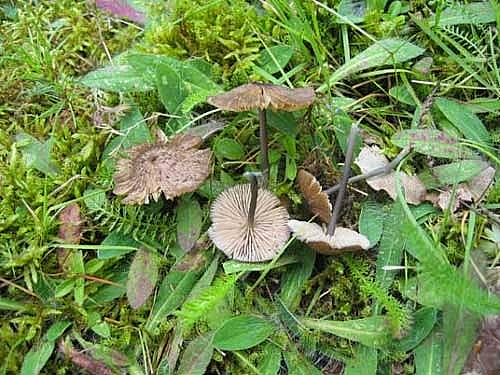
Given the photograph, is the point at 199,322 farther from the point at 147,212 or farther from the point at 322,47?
the point at 322,47

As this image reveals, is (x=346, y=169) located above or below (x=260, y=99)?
below

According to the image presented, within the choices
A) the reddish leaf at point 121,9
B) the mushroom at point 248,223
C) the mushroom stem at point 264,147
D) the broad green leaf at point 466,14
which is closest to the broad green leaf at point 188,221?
the mushroom at point 248,223

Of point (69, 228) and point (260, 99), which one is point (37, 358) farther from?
point (260, 99)

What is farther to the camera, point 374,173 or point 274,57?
point 274,57

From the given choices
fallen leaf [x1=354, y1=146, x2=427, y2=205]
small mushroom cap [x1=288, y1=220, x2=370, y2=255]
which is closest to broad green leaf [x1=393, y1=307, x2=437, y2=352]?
small mushroom cap [x1=288, y1=220, x2=370, y2=255]

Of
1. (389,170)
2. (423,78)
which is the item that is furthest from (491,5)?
(389,170)

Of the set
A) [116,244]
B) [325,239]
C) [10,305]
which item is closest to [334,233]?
[325,239]

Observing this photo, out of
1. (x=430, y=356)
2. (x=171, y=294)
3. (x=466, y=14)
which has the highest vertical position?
(x=466, y=14)
